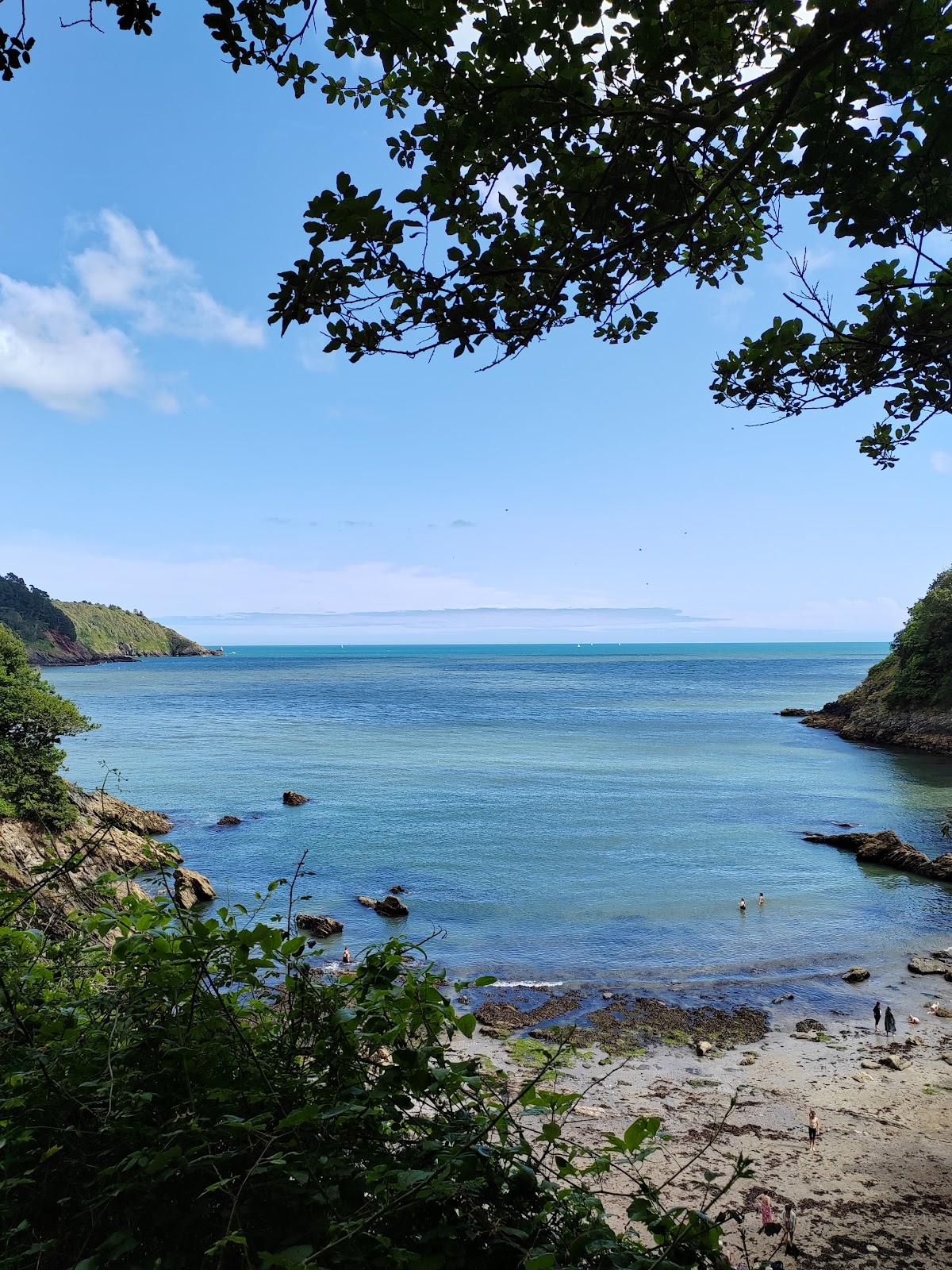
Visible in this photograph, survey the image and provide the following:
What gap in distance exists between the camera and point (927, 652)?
4831 centimetres

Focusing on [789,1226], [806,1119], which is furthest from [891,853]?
[789,1226]

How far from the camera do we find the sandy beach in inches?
322

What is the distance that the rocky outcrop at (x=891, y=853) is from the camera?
24391 millimetres

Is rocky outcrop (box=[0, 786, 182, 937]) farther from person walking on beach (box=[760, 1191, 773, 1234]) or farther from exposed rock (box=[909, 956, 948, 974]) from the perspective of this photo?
exposed rock (box=[909, 956, 948, 974])

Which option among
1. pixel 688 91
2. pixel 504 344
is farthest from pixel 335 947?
pixel 688 91

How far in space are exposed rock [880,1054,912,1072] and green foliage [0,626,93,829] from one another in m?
16.4

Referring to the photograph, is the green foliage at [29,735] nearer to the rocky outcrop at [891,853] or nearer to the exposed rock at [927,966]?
the exposed rock at [927,966]

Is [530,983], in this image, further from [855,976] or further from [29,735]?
[29,735]

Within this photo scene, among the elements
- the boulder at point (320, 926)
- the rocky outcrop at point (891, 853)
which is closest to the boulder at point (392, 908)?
the boulder at point (320, 926)

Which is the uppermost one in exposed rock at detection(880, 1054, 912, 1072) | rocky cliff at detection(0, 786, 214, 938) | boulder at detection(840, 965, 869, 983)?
rocky cliff at detection(0, 786, 214, 938)

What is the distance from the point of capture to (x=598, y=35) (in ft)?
11.7

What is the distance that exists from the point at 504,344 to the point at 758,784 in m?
39.3

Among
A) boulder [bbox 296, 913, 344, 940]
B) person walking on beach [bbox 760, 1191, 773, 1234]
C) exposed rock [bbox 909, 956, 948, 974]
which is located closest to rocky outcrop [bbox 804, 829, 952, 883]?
exposed rock [bbox 909, 956, 948, 974]

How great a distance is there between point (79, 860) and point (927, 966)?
1928cm
